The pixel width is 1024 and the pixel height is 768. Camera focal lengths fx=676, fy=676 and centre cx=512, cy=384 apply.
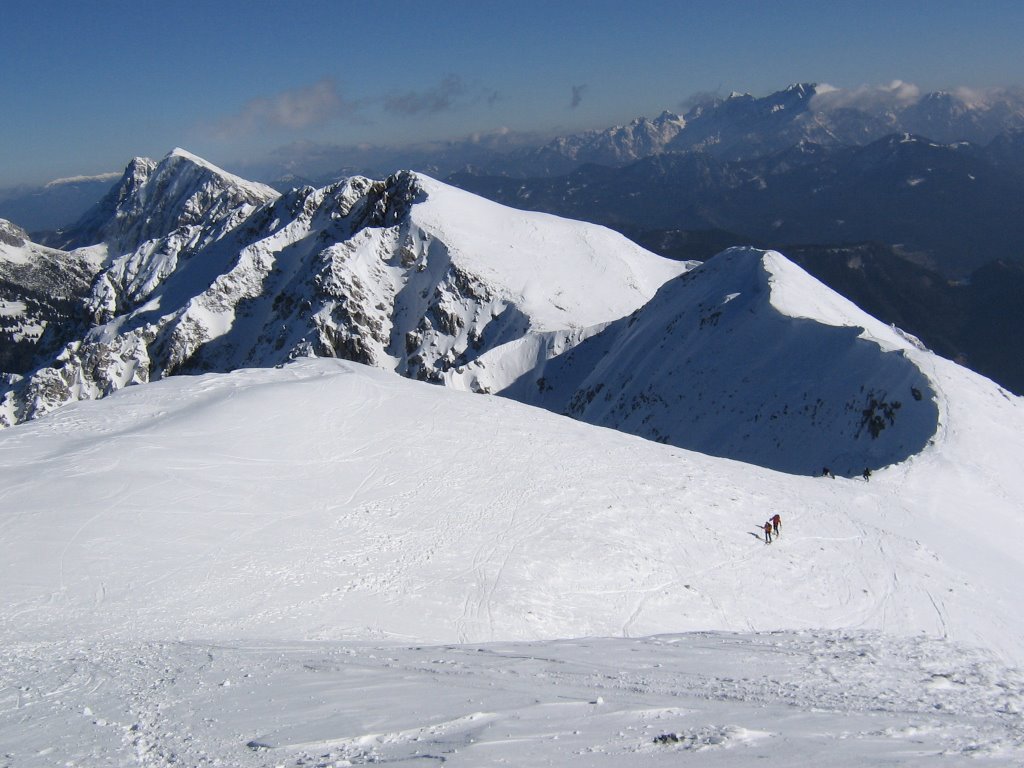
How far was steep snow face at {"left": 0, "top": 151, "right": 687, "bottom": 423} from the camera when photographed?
323 feet

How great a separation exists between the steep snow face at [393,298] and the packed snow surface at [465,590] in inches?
2172

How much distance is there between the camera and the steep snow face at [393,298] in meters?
98.5

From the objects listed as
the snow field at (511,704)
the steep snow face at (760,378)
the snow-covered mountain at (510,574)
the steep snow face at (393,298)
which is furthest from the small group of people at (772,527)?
the steep snow face at (393,298)

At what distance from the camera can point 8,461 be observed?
75.6ft

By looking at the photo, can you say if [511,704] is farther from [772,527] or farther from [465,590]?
[772,527]

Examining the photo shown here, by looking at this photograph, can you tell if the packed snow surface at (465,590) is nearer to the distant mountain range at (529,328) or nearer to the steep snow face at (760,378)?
the steep snow face at (760,378)

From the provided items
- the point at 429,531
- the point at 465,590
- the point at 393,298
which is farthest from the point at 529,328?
the point at 465,590

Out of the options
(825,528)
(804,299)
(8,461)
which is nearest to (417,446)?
(8,461)

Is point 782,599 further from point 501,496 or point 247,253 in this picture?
point 247,253

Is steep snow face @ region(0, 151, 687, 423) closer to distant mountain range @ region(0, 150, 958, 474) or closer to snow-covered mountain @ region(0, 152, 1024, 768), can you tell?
distant mountain range @ region(0, 150, 958, 474)

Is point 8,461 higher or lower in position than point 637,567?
higher

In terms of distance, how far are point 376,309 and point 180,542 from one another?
9087cm

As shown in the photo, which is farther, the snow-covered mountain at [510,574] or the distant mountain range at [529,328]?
the distant mountain range at [529,328]

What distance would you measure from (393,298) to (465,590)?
94933 millimetres
